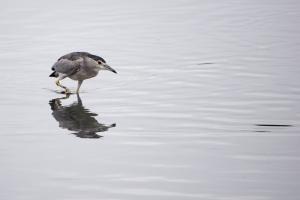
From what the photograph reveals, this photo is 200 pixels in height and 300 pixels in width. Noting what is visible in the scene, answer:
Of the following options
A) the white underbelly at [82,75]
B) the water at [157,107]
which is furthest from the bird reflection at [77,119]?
the white underbelly at [82,75]

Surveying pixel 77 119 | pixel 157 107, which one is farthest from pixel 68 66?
pixel 157 107

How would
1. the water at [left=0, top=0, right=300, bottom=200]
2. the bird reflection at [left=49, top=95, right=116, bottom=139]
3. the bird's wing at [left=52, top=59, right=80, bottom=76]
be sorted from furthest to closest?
1. the bird's wing at [left=52, top=59, right=80, bottom=76]
2. the bird reflection at [left=49, top=95, right=116, bottom=139]
3. the water at [left=0, top=0, right=300, bottom=200]

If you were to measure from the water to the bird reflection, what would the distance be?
3 cm

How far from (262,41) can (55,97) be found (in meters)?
6.54

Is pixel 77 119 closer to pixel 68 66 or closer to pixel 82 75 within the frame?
pixel 82 75

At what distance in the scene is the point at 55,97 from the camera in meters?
16.3

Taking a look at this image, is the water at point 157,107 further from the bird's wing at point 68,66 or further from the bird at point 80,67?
the bird's wing at point 68,66

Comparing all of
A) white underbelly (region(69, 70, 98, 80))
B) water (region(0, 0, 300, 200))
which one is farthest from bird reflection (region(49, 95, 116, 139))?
white underbelly (region(69, 70, 98, 80))

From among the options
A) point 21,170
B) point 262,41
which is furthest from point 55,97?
point 262,41

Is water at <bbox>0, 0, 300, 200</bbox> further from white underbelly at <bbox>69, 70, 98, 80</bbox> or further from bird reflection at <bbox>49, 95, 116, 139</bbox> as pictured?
white underbelly at <bbox>69, 70, 98, 80</bbox>

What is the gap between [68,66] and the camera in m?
16.7

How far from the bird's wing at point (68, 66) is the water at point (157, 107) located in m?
0.54

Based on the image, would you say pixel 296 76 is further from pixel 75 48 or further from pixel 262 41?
pixel 75 48

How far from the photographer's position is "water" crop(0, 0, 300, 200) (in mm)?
10680
